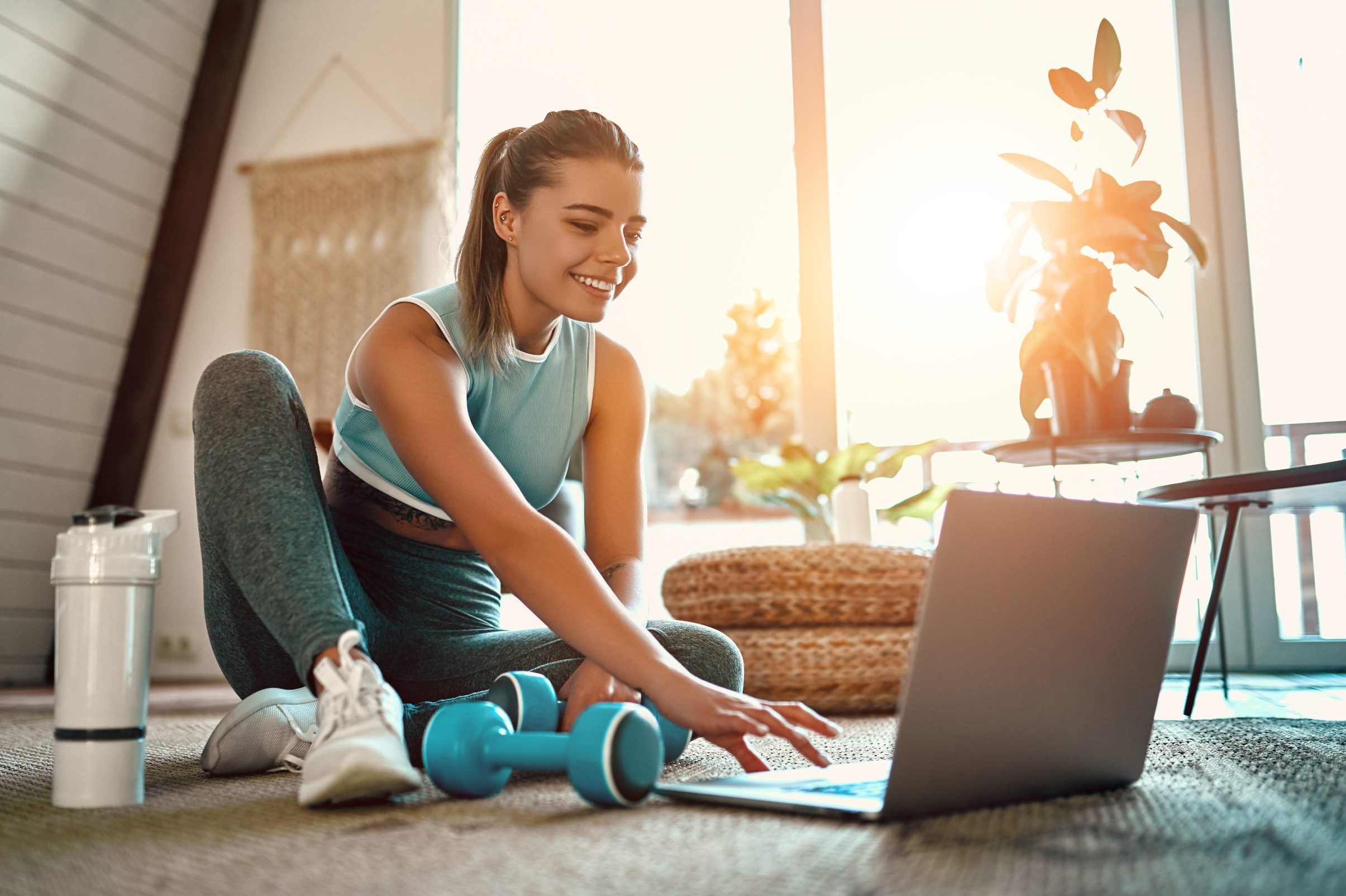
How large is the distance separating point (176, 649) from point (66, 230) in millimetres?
1588

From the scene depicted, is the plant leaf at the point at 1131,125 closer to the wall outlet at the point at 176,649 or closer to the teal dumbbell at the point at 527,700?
the teal dumbbell at the point at 527,700

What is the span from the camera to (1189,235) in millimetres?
2307

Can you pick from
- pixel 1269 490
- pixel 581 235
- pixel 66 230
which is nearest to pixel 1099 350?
pixel 1269 490

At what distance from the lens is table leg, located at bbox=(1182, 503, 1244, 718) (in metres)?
1.92

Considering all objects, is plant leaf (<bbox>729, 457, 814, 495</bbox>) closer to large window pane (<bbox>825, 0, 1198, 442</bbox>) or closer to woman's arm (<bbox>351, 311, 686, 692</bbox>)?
large window pane (<bbox>825, 0, 1198, 442</bbox>)

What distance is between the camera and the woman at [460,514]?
0.92m

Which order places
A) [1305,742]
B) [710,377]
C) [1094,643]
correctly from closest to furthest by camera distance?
[1094,643]
[1305,742]
[710,377]

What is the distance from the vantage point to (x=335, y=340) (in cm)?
397

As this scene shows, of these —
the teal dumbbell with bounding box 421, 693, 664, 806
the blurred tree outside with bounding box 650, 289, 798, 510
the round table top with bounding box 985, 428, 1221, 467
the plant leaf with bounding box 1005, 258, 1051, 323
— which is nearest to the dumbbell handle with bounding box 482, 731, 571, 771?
the teal dumbbell with bounding box 421, 693, 664, 806

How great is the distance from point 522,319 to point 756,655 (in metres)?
1.08

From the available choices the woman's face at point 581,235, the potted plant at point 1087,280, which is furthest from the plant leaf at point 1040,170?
the woman's face at point 581,235

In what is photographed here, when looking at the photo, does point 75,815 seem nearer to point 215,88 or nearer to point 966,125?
point 966,125

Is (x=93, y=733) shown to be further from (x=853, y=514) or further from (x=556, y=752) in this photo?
(x=853, y=514)

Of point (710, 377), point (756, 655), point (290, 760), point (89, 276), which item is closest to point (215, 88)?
point (89, 276)
